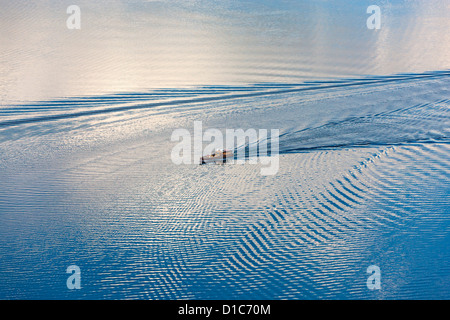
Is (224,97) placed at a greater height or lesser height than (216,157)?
greater

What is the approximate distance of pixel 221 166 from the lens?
12.0 feet

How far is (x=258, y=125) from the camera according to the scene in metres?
4.26

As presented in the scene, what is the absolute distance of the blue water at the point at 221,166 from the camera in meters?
2.63

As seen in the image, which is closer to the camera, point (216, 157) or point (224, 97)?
point (216, 157)

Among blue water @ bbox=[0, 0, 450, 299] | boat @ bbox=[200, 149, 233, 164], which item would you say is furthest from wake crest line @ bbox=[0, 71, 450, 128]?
boat @ bbox=[200, 149, 233, 164]

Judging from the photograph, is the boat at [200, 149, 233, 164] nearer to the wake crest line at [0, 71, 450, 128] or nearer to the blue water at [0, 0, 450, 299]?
the blue water at [0, 0, 450, 299]

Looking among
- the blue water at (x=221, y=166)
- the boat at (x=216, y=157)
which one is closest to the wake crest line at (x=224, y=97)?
the blue water at (x=221, y=166)

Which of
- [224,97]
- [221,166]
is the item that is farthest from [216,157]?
[224,97]

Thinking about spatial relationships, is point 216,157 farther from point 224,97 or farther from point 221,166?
point 224,97

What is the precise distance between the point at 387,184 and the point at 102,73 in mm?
3254

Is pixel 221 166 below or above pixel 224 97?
below

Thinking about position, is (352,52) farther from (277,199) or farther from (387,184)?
(277,199)

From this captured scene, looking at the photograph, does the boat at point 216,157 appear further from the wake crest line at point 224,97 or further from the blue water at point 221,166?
the wake crest line at point 224,97

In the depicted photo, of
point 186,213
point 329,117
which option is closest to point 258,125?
point 329,117
